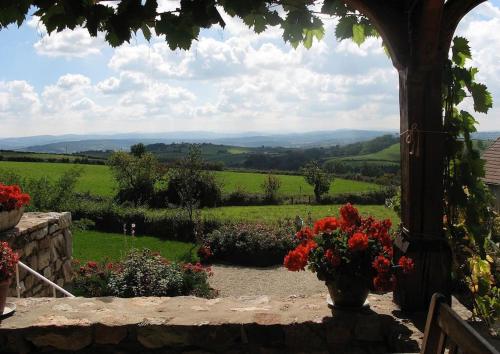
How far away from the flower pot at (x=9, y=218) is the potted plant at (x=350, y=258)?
404 cm

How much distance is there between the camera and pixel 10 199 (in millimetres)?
5723

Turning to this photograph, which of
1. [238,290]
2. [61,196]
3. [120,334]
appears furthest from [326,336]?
[61,196]

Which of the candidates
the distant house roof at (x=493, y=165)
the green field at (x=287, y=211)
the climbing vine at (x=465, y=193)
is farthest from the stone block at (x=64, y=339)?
the distant house roof at (x=493, y=165)

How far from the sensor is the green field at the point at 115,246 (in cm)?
Answer: 1404

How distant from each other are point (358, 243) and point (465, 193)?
846 mm

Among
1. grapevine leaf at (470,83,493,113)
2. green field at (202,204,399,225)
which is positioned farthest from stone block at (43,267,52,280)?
green field at (202,204,399,225)

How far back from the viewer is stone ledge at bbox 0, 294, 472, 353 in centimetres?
310

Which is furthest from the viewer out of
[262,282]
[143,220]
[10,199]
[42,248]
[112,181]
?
[112,181]

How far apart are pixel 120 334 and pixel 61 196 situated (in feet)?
39.2

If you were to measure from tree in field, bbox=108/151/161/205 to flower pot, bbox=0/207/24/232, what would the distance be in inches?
696

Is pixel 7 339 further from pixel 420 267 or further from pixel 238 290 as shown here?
pixel 238 290

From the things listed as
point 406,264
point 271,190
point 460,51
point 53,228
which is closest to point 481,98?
point 460,51

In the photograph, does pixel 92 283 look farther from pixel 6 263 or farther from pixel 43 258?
pixel 6 263

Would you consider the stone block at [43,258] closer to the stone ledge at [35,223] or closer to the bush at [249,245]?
the stone ledge at [35,223]
